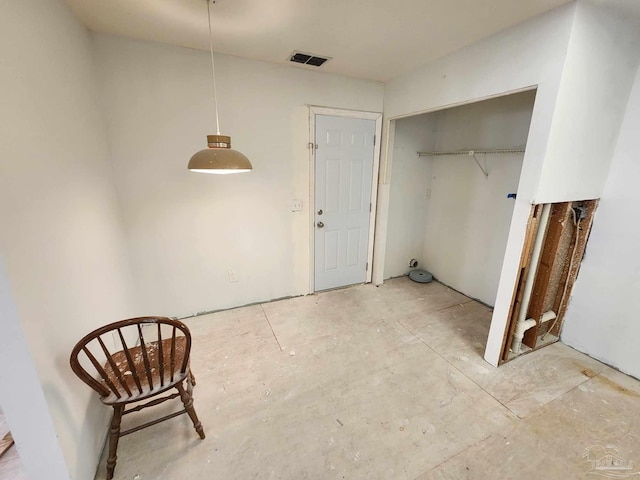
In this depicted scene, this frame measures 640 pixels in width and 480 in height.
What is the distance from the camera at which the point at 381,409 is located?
174 centimetres

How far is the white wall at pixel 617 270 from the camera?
75.9 inches

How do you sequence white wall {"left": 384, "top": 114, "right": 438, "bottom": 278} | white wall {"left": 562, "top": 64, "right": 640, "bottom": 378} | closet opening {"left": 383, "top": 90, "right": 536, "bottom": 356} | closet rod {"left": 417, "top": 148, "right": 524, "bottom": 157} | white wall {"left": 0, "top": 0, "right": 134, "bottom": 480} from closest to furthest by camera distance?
white wall {"left": 0, "top": 0, "right": 134, "bottom": 480}, white wall {"left": 562, "top": 64, "right": 640, "bottom": 378}, closet rod {"left": 417, "top": 148, "right": 524, "bottom": 157}, closet opening {"left": 383, "top": 90, "right": 536, "bottom": 356}, white wall {"left": 384, "top": 114, "right": 438, "bottom": 278}

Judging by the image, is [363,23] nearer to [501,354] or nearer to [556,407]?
[501,354]

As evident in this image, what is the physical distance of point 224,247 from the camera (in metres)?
Answer: 2.71

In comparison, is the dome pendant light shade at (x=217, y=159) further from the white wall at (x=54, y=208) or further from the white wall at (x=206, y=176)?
the white wall at (x=206, y=176)

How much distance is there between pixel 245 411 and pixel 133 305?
4.82 ft

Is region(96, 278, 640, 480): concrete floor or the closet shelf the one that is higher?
the closet shelf

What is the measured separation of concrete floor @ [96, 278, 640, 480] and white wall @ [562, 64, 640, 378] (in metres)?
0.18

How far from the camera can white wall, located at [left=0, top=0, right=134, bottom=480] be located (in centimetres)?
103

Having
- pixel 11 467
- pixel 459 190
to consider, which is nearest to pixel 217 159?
pixel 11 467

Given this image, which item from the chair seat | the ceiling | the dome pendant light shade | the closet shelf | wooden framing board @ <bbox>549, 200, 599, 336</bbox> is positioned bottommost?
the chair seat

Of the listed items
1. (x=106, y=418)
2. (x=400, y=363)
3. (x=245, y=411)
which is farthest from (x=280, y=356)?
(x=106, y=418)

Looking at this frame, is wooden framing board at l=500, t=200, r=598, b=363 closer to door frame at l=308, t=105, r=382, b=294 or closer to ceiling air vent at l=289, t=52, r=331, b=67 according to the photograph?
door frame at l=308, t=105, r=382, b=294

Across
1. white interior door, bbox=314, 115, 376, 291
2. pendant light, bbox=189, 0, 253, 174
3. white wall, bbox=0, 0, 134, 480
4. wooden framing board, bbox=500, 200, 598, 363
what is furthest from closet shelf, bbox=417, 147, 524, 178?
white wall, bbox=0, 0, 134, 480
